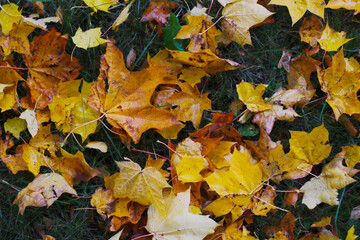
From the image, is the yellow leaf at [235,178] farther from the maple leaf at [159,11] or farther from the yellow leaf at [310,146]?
the maple leaf at [159,11]

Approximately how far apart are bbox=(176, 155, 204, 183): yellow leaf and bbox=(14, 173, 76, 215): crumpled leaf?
51 centimetres

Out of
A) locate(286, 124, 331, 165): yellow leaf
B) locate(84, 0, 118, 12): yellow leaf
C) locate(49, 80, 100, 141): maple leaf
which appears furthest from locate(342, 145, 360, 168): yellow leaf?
locate(84, 0, 118, 12): yellow leaf

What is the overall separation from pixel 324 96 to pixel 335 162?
355mm

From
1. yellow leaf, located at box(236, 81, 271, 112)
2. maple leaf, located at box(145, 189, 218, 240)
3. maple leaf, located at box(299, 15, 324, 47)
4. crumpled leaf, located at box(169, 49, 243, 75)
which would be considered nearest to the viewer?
maple leaf, located at box(145, 189, 218, 240)

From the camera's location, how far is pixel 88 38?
1585 millimetres

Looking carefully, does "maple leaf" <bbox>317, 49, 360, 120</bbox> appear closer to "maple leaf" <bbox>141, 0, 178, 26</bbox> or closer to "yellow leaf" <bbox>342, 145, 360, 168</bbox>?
"yellow leaf" <bbox>342, 145, 360, 168</bbox>

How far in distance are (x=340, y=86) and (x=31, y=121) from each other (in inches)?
61.1

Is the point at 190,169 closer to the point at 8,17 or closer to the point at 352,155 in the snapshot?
the point at 352,155

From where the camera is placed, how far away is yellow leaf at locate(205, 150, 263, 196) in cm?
145

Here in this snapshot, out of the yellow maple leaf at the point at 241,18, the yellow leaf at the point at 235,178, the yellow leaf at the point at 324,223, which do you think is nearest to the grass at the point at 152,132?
the yellow leaf at the point at 324,223

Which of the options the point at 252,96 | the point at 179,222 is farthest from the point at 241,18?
the point at 179,222

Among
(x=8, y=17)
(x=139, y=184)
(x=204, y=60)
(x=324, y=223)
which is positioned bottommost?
(x=324, y=223)

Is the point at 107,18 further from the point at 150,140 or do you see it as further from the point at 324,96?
the point at 324,96

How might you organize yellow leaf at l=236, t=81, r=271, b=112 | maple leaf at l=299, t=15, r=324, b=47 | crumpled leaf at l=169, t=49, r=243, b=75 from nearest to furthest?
1. crumpled leaf at l=169, t=49, r=243, b=75
2. yellow leaf at l=236, t=81, r=271, b=112
3. maple leaf at l=299, t=15, r=324, b=47
